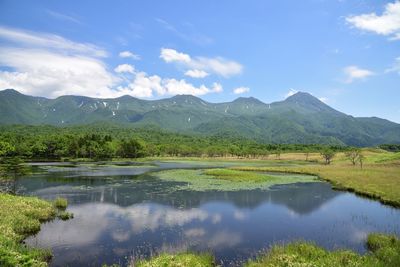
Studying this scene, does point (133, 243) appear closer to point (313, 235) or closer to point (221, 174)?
point (313, 235)

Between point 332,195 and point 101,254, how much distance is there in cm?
5191

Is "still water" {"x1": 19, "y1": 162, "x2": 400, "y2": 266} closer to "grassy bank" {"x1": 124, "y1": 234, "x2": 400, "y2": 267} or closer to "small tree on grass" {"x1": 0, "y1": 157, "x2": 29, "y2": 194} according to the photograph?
"grassy bank" {"x1": 124, "y1": 234, "x2": 400, "y2": 267}

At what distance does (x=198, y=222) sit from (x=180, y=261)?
61.7 feet

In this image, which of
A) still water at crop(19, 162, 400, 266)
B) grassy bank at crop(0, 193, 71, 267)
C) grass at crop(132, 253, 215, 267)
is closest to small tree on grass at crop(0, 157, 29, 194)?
still water at crop(19, 162, 400, 266)

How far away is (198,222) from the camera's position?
4341 cm

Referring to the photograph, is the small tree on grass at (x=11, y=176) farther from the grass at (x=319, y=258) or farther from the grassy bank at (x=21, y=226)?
the grass at (x=319, y=258)

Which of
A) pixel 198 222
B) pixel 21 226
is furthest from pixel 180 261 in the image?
pixel 21 226

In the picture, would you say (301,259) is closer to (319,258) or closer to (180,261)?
(319,258)

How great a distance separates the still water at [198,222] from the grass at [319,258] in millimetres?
3584

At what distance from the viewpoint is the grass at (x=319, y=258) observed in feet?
76.3

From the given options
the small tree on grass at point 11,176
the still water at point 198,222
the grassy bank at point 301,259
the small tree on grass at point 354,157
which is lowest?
the still water at point 198,222

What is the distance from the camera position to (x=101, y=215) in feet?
152

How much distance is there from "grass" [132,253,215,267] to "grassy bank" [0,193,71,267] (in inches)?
318

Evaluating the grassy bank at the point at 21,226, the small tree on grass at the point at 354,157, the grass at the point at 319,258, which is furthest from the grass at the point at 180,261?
the small tree on grass at the point at 354,157
